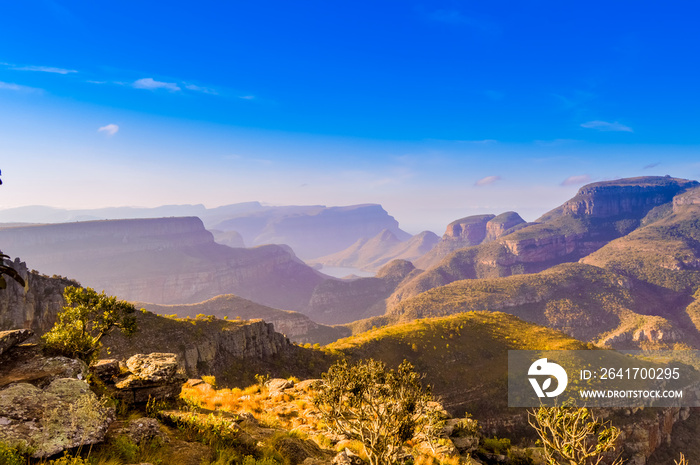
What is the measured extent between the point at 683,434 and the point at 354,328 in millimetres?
90375

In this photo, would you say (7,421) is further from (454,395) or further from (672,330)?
(672,330)

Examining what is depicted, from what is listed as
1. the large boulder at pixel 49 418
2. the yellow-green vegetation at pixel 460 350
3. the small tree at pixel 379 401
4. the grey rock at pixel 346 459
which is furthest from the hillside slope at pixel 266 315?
the large boulder at pixel 49 418

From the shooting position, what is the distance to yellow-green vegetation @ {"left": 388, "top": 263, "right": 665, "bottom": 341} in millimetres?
136375

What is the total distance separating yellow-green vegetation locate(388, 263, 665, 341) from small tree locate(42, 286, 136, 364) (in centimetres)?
11923

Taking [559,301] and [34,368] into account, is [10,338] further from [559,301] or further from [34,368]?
[559,301]

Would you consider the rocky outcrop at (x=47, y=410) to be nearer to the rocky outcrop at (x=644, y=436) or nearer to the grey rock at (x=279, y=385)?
the grey rock at (x=279, y=385)

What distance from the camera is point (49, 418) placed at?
8.09 metres

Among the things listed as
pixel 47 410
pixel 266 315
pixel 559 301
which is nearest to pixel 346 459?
pixel 47 410

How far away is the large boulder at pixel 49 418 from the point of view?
294 inches

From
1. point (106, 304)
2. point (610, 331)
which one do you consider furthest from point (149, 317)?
point (610, 331)

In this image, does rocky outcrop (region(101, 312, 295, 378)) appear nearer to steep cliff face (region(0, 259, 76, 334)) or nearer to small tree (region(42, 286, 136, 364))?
steep cliff face (region(0, 259, 76, 334))

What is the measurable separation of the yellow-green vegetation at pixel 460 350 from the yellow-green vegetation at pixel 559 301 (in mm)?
57918

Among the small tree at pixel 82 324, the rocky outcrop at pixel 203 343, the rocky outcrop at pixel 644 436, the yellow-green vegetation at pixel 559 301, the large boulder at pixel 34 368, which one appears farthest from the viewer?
the yellow-green vegetation at pixel 559 301

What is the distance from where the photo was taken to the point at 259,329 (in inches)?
1900
